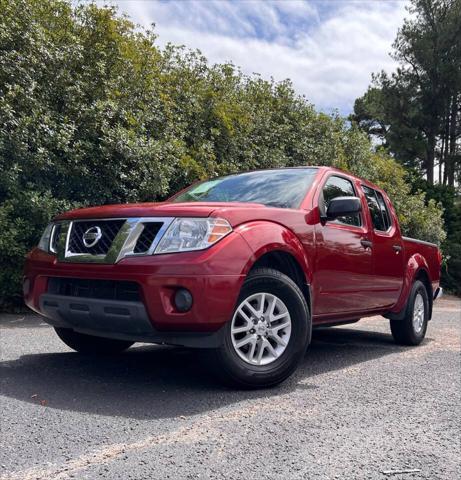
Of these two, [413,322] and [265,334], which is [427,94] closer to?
[413,322]

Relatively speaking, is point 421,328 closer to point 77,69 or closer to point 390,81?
point 77,69

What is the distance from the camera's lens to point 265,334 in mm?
3885

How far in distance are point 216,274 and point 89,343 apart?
177 cm

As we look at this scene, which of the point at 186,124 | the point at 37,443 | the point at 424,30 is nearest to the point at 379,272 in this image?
the point at 37,443

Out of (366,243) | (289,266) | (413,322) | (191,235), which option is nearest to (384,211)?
(366,243)

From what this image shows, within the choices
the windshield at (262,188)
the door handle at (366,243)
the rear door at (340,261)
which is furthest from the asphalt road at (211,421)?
the windshield at (262,188)

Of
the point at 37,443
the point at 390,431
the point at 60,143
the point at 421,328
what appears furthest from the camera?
the point at 60,143

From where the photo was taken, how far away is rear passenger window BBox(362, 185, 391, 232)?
19.2 ft

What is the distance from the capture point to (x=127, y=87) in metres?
9.42

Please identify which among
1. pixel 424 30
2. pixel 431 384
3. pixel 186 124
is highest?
pixel 424 30

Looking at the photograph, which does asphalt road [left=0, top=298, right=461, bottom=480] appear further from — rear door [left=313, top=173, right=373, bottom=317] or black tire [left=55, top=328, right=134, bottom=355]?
rear door [left=313, top=173, right=373, bottom=317]

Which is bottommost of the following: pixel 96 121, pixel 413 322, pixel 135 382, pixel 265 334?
pixel 135 382

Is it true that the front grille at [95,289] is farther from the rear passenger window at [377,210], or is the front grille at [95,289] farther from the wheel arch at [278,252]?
the rear passenger window at [377,210]

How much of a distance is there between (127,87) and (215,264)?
6.66 metres
